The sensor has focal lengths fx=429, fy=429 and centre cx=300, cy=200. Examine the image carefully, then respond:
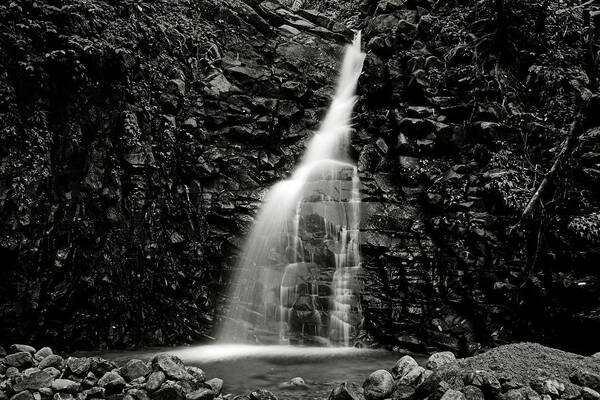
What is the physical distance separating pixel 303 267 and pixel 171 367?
16.2ft

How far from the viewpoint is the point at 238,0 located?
1513 centimetres

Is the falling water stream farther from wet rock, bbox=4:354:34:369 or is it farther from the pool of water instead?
wet rock, bbox=4:354:34:369

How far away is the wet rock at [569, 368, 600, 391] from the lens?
502cm

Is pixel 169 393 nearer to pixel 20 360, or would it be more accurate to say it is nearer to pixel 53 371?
pixel 53 371

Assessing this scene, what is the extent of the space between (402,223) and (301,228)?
2.48 m

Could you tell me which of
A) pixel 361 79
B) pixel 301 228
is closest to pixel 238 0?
pixel 361 79

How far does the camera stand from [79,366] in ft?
18.1

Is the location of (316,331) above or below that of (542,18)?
below

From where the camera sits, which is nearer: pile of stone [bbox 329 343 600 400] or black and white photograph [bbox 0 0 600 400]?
pile of stone [bbox 329 343 600 400]

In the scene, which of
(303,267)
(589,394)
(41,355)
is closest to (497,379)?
(589,394)

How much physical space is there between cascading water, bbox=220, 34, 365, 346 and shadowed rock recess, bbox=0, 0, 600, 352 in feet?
1.32

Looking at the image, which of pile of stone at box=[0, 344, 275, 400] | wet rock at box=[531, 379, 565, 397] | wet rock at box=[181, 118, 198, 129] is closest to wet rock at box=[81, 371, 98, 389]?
pile of stone at box=[0, 344, 275, 400]

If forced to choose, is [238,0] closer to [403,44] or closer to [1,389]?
[403,44]

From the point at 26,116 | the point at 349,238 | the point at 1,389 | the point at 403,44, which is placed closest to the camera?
the point at 1,389
